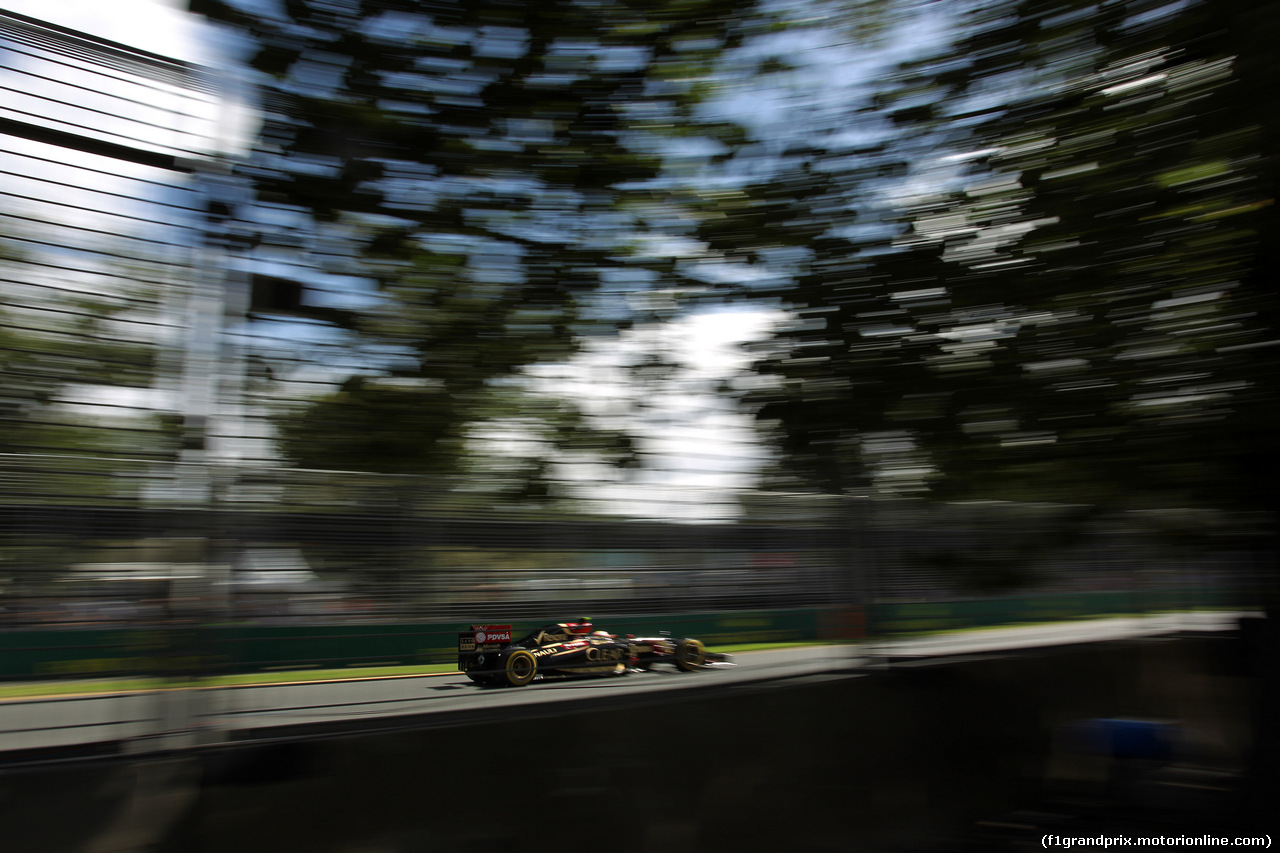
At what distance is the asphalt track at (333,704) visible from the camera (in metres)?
2.27

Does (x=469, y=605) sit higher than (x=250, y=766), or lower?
higher

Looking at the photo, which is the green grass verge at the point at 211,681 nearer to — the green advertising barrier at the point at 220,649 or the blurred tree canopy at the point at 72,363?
the green advertising barrier at the point at 220,649

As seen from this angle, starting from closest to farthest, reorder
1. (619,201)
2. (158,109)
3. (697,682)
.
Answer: (158,109)
(619,201)
(697,682)

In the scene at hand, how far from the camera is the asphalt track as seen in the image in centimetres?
227

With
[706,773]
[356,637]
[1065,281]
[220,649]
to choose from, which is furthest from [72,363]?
[1065,281]

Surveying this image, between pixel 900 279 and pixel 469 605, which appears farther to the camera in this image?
pixel 469 605

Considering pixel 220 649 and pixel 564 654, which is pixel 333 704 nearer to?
pixel 220 649

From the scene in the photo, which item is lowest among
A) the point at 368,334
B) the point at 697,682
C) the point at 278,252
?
the point at 697,682

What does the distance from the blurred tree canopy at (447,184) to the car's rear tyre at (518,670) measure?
30.4 inches

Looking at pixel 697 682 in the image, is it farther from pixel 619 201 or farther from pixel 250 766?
pixel 619 201

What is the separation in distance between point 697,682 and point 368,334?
6.45 ft

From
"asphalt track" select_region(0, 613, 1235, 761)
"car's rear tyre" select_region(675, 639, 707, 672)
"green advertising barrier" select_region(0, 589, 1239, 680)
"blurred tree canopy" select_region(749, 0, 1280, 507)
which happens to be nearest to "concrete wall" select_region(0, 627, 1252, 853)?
"asphalt track" select_region(0, 613, 1235, 761)

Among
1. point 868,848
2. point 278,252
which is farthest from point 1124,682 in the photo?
point 278,252

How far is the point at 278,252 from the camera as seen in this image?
275 cm
